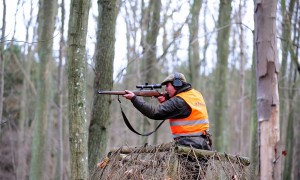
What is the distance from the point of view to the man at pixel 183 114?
23.6ft

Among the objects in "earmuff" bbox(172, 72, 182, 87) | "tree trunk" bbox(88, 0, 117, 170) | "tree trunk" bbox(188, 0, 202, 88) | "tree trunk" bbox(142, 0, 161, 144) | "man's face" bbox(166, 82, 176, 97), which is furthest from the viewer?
"tree trunk" bbox(188, 0, 202, 88)

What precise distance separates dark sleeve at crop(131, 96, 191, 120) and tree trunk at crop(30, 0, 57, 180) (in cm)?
712

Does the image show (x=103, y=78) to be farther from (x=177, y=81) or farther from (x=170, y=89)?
(x=177, y=81)

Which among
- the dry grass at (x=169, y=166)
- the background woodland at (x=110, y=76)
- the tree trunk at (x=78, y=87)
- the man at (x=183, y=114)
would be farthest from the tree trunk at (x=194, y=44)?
the dry grass at (x=169, y=166)

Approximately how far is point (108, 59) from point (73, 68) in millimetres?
1907

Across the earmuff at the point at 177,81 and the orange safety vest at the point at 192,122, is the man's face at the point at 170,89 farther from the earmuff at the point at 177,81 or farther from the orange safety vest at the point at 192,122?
the orange safety vest at the point at 192,122

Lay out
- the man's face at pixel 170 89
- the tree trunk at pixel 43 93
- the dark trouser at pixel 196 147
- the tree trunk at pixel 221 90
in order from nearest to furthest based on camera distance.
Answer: the dark trouser at pixel 196 147 → the man's face at pixel 170 89 → the tree trunk at pixel 43 93 → the tree trunk at pixel 221 90

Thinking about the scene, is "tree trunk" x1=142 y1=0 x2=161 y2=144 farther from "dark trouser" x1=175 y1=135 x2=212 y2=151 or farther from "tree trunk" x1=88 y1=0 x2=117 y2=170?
"dark trouser" x1=175 y1=135 x2=212 y2=151

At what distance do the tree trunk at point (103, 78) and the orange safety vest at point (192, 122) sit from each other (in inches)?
96.9

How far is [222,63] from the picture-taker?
762 inches

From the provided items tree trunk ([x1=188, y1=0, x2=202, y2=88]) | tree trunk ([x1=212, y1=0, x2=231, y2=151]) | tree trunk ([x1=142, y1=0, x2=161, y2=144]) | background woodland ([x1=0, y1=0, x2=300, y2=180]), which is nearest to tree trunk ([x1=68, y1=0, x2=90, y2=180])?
background woodland ([x1=0, y1=0, x2=300, y2=180])

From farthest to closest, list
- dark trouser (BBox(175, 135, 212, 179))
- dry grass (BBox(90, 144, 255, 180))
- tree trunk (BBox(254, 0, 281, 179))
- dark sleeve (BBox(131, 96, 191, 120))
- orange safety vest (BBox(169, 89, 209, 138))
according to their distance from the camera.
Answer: orange safety vest (BBox(169, 89, 209, 138)) → dark sleeve (BBox(131, 96, 191, 120)) → dark trouser (BBox(175, 135, 212, 179)) → dry grass (BBox(90, 144, 255, 180)) → tree trunk (BBox(254, 0, 281, 179))

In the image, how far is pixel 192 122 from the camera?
24.1ft

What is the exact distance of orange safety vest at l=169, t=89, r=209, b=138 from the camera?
7.31m
